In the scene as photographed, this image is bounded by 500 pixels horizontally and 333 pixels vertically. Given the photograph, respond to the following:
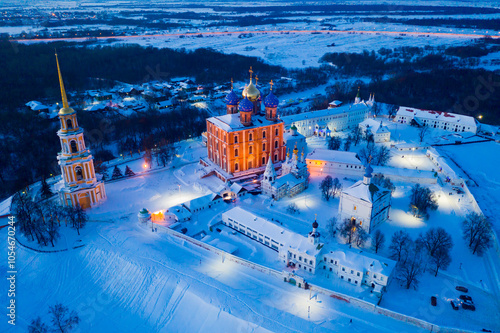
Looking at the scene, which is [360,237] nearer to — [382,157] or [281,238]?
[281,238]

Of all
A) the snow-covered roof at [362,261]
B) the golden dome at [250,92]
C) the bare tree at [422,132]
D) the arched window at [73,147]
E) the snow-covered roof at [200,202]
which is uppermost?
the golden dome at [250,92]

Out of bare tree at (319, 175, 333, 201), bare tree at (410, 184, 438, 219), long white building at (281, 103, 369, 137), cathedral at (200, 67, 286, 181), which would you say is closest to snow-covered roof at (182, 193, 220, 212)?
cathedral at (200, 67, 286, 181)

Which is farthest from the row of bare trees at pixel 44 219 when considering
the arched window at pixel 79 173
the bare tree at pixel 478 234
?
the bare tree at pixel 478 234

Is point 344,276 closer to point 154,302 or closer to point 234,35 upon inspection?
point 154,302

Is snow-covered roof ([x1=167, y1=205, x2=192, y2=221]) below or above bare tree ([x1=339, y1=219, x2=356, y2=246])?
below

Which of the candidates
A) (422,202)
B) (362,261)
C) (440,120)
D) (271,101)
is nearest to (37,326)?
(362,261)

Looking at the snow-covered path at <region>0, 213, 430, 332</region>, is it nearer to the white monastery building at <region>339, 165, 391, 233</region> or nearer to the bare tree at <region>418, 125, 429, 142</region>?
the white monastery building at <region>339, 165, 391, 233</region>

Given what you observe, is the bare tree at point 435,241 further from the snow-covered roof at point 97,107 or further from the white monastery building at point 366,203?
the snow-covered roof at point 97,107
